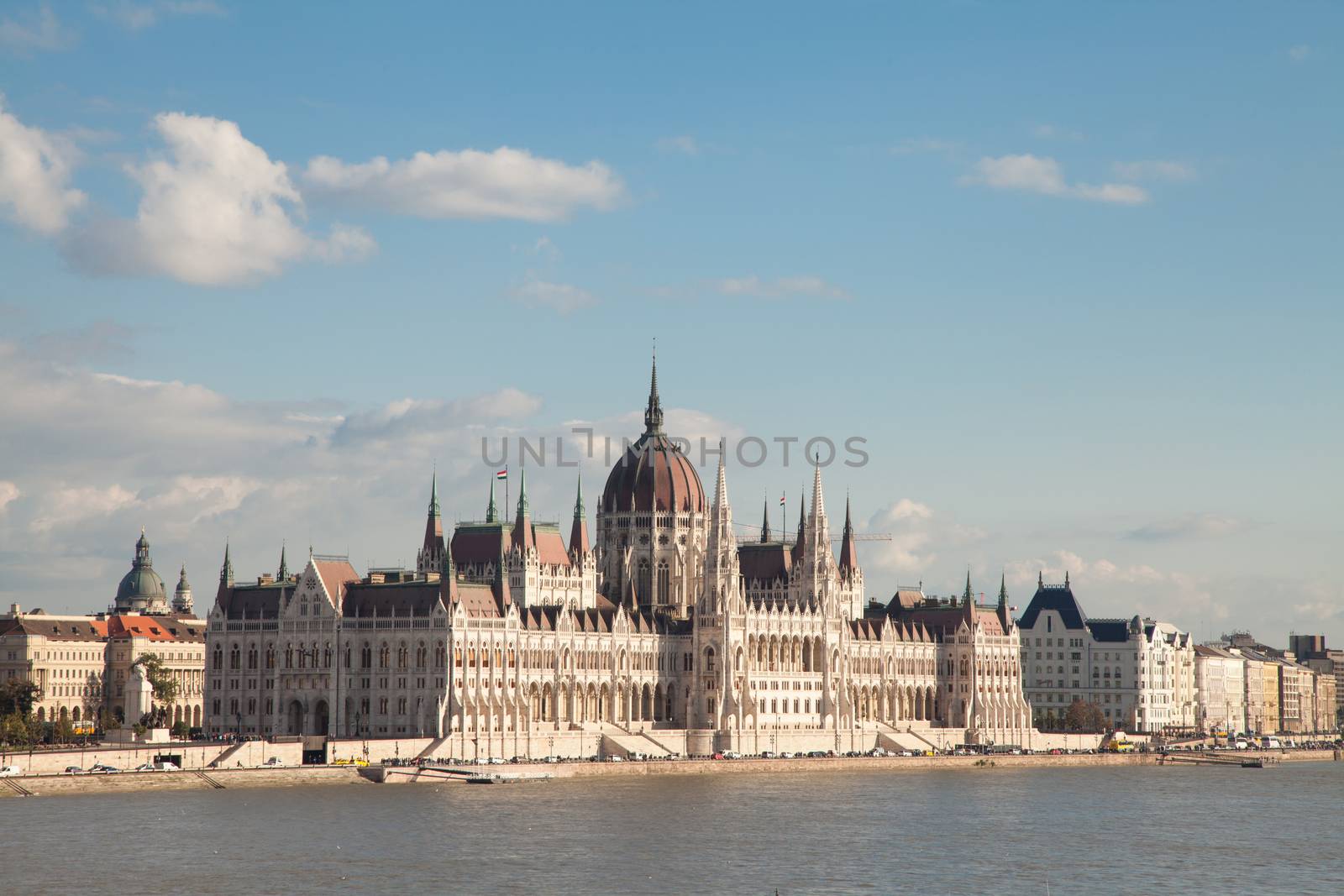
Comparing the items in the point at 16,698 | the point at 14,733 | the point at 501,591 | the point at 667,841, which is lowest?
the point at 667,841

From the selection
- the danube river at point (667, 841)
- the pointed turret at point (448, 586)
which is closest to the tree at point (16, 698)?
the pointed turret at point (448, 586)

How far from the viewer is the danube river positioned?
98.7 m

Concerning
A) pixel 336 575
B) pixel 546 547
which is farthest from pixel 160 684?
pixel 546 547

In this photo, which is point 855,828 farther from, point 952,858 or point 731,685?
point 731,685

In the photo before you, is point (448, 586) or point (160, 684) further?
point (160, 684)

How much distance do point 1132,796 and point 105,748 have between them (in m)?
70.6

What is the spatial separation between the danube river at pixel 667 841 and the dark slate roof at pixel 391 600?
892 inches

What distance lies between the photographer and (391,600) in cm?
17462

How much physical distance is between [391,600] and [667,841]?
211 ft

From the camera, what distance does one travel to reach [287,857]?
104m

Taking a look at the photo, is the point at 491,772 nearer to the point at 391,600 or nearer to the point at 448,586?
the point at 448,586

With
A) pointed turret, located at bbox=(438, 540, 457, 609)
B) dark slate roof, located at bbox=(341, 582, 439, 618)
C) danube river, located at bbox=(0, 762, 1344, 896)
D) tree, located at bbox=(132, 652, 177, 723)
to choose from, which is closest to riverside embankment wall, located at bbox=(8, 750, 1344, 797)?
danube river, located at bbox=(0, 762, 1344, 896)

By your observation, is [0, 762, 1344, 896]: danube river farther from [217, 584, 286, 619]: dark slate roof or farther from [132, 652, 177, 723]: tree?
[132, 652, 177, 723]: tree

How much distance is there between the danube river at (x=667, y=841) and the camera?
3885 inches
